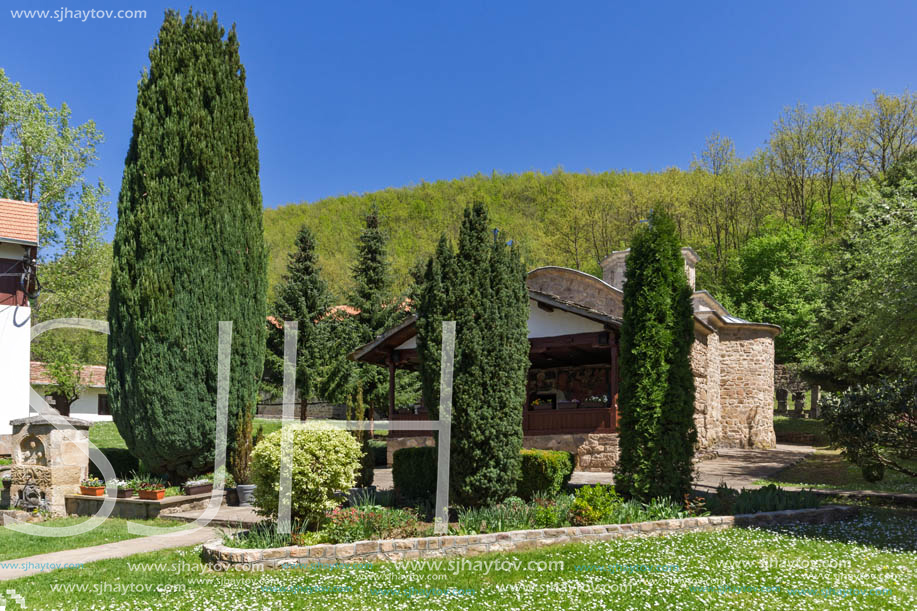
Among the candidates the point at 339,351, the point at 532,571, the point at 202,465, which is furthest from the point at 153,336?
the point at 339,351

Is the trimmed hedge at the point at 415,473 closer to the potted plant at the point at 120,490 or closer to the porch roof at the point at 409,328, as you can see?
the porch roof at the point at 409,328

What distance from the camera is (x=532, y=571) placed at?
6.61 metres

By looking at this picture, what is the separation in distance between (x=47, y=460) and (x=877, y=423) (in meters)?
14.8

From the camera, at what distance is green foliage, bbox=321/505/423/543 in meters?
7.40

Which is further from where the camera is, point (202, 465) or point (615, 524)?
point (202, 465)

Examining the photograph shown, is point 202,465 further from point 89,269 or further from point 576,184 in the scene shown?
point 576,184

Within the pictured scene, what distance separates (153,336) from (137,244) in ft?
6.52

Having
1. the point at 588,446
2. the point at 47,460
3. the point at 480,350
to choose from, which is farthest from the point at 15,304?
the point at 588,446

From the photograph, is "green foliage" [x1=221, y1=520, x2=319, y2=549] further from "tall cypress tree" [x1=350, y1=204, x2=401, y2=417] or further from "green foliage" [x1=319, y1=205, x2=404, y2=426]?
"tall cypress tree" [x1=350, y1=204, x2=401, y2=417]

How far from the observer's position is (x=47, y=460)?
10930mm

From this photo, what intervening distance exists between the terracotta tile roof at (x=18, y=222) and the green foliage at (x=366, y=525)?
16512 mm

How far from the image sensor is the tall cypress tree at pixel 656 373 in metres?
9.41

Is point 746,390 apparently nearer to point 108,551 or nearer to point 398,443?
point 398,443

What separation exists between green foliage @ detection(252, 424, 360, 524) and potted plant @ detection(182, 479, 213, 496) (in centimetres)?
451
